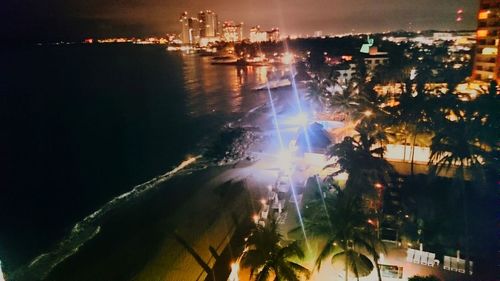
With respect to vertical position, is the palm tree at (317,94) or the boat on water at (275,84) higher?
the palm tree at (317,94)

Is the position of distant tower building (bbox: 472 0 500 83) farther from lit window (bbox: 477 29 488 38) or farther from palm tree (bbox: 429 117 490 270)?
palm tree (bbox: 429 117 490 270)

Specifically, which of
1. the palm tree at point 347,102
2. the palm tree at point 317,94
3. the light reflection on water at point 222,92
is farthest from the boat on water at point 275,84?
the palm tree at point 347,102

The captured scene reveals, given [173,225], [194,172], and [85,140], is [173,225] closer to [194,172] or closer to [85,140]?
[194,172]

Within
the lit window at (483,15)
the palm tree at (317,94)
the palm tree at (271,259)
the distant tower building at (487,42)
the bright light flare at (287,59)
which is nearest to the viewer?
the palm tree at (271,259)

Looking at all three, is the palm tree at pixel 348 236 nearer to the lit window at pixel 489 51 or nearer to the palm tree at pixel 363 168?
the palm tree at pixel 363 168

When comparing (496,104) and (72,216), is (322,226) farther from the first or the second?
(72,216)
